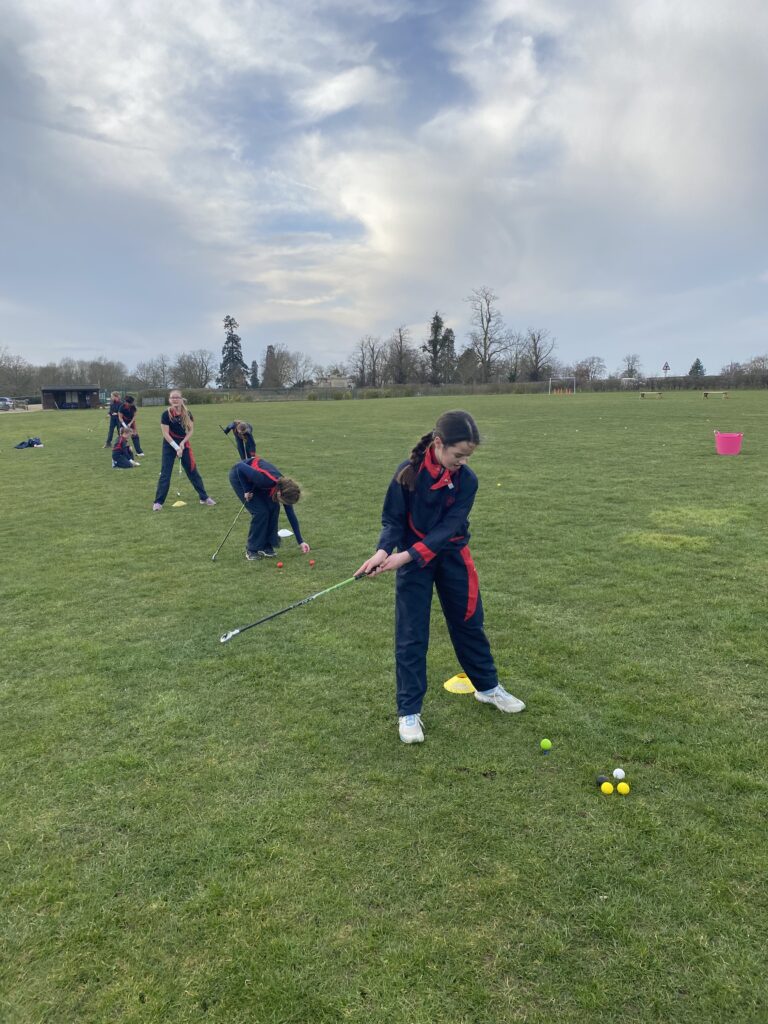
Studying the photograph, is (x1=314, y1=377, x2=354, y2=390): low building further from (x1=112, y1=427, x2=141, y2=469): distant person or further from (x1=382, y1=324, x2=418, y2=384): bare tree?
(x1=112, y1=427, x2=141, y2=469): distant person

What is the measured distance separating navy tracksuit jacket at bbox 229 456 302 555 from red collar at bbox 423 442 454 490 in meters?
3.85

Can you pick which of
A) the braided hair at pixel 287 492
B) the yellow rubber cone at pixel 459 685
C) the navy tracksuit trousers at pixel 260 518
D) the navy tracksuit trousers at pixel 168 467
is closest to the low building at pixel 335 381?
the navy tracksuit trousers at pixel 168 467

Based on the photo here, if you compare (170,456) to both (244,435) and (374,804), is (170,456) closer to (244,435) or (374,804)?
(244,435)

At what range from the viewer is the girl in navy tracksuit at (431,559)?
144 inches

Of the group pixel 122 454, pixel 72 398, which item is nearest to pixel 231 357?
pixel 72 398

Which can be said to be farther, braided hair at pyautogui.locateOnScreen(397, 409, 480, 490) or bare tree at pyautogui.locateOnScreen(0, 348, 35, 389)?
bare tree at pyautogui.locateOnScreen(0, 348, 35, 389)

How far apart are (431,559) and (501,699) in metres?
1.23

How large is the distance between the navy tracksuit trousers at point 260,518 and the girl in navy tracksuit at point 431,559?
4121 millimetres

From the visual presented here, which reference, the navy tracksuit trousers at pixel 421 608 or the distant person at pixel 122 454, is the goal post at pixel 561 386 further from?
the navy tracksuit trousers at pixel 421 608

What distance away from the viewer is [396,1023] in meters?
2.23

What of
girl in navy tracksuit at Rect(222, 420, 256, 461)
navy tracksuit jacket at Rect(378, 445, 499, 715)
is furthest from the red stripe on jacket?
girl in navy tracksuit at Rect(222, 420, 256, 461)

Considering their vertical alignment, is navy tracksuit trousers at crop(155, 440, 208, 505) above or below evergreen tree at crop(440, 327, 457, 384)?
below

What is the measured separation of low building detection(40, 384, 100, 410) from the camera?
60812mm

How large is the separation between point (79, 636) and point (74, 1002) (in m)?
3.74
